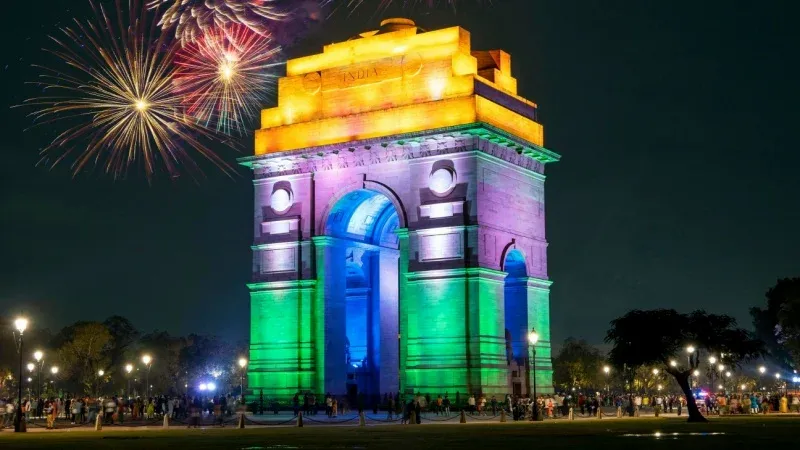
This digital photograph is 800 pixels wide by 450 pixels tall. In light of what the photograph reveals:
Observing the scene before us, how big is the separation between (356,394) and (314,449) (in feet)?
123

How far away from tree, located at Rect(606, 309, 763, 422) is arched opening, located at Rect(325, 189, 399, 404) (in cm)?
1652

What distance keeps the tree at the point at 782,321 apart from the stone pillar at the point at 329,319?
29.1m

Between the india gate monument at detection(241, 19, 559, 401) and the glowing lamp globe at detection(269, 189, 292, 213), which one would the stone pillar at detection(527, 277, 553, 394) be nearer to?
the india gate monument at detection(241, 19, 559, 401)

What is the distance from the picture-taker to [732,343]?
5522cm

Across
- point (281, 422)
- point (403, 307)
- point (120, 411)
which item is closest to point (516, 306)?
point (403, 307)

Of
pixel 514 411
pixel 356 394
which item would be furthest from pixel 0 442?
pixel 356 394

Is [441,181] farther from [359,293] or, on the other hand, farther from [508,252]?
[359,293]

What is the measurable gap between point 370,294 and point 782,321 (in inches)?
1493

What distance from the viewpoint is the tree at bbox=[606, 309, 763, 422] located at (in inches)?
2131

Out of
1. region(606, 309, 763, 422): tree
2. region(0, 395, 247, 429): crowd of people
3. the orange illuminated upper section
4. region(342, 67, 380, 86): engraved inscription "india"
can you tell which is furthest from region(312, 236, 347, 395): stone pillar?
region(606, 309, 763, 422): tree

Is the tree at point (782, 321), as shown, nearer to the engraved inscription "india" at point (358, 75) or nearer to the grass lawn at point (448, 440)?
the engraved inscription "india" at point (358, 75)

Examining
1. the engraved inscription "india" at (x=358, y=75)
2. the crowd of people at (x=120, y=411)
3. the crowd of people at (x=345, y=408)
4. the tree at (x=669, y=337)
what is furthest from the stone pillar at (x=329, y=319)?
the tree at (x=669, y=337)

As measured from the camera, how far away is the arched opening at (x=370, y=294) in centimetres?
Result: 6750

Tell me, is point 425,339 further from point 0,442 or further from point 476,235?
point 0,442
